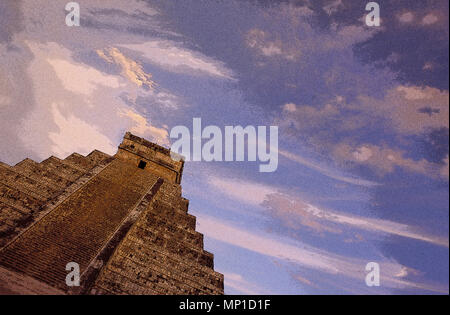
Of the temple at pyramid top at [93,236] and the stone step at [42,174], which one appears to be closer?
the temple at pyramid top at [93,236]

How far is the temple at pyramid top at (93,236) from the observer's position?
21.9ft

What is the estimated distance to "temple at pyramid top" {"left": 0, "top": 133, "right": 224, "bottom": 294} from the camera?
6668mm

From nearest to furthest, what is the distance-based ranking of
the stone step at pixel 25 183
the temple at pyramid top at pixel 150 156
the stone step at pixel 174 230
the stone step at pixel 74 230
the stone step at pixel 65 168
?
the stone step at pixel 74 230 → the stone step at pixel 25 183 → the stone step at pixel 174 230 → the stone step at pixel 65 168 → the temple at pyramid top at pixel 150 156

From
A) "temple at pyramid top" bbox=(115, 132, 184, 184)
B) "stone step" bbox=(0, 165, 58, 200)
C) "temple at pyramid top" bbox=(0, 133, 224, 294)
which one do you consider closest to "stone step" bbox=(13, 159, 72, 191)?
"temple at pyramid top" bbox=(0, 133, 224, 294)

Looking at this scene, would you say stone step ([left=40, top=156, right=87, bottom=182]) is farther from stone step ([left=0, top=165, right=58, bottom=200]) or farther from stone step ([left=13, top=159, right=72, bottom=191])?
stone step ([left=0, top=165, right=58, bottom=200])

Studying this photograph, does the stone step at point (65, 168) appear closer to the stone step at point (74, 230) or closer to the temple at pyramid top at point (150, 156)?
the stone step at point (74, 230)

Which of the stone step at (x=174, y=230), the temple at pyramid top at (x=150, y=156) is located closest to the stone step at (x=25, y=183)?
the stone step at (x=174, y=230)

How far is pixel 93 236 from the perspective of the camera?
8398 mm

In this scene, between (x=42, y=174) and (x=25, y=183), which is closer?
(x=25, y=183)

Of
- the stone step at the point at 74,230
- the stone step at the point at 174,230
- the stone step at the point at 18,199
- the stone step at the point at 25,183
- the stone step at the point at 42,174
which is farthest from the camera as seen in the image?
the stone step at the point at 42,174

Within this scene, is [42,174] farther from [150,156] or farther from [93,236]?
[150,156]

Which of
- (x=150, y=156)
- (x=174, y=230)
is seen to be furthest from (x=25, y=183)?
(x=150, y=156)
